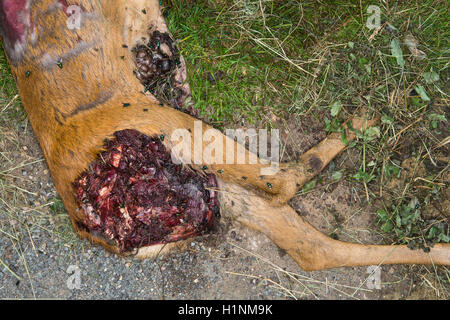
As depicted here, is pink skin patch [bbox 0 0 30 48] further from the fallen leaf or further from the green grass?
the fallen leaf

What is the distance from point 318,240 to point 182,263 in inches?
43.7

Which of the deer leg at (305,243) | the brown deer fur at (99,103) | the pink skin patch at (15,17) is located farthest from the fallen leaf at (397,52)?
the pink skin patch at (15,17)

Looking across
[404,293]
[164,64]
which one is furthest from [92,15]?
[404,293]

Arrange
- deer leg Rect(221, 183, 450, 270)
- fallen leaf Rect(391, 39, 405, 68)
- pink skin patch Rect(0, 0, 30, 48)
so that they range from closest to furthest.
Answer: pink skin patch Rect(0, 0, 30, 48), deer leg Rect(221, 183, 450, 270), fallen leaf Rect(391, 39, 405, 68)

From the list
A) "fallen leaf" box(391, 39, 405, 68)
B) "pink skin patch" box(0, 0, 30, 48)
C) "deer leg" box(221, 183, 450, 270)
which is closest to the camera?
"pink skin patch" box(0, 0, 30, 48)

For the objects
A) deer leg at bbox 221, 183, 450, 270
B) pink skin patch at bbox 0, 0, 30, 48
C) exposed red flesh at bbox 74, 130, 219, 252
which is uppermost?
pink skin patch at bbox 0, 0, 30, 48

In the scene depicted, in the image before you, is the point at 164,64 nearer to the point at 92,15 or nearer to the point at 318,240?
the point at 92,15

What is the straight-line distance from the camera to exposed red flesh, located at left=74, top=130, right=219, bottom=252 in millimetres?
2414

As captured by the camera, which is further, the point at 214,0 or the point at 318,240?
the point at 214,0

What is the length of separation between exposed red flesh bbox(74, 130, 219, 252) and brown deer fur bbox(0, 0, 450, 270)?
82 mm

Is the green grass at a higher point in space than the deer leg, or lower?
higher

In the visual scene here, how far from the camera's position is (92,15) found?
94.9 inches

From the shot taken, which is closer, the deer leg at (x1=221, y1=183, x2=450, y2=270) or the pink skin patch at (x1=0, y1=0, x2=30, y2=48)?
the pink skin patch at (x1=0, y1=0, x2=30, y2=48)

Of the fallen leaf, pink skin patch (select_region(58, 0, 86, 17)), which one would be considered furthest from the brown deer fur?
the fallen leaf
